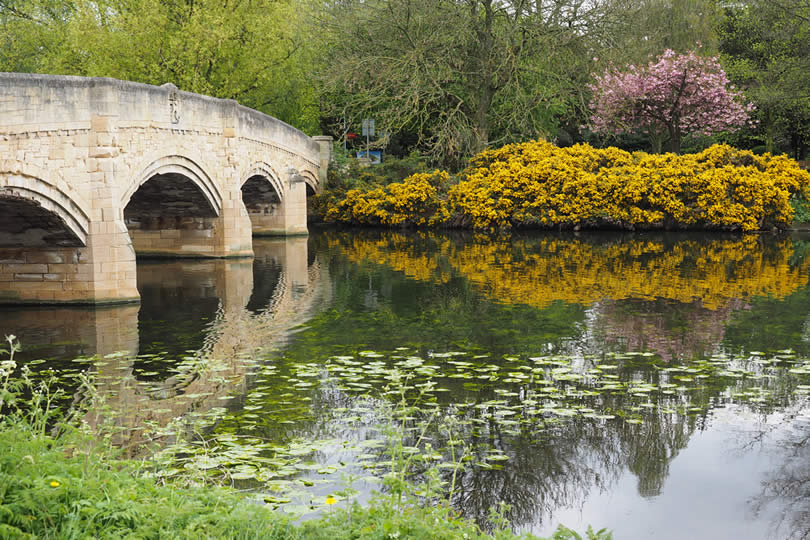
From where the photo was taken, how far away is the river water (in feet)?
19.8

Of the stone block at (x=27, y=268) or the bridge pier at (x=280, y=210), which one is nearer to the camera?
the stone block at (x=27, y=268)

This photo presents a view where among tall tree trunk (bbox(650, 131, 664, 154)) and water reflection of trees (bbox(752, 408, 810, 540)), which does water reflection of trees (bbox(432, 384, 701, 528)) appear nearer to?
water reflection of trees (bbox(752, 408, 810, 540))

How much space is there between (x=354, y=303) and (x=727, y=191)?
50.2 ft

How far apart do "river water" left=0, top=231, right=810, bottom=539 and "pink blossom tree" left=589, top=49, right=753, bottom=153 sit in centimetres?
1269

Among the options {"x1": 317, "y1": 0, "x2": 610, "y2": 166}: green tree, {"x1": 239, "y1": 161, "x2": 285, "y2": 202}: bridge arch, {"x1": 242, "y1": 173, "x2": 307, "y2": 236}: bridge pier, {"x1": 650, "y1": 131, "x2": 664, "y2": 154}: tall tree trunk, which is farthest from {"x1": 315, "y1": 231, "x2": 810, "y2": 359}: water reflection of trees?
{"x1": 650, "y1": 131, "x2": 664, "y2": 154}: tall tree trunk

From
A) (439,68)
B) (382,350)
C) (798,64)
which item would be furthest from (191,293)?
(798,64)

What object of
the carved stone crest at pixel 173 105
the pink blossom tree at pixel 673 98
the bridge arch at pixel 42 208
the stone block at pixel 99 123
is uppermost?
the pink blossom tree at pixel 673 98

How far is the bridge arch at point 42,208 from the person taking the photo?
12125 millimetres

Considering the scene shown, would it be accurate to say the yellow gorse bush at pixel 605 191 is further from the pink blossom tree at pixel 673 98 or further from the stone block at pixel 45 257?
the stone block at pixel 45 257

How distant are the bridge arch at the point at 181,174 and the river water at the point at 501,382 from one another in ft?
6.39

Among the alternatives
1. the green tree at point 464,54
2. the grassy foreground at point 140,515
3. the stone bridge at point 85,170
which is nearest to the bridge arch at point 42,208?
the stone bridge at point 85,170

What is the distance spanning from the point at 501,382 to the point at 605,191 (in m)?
18.1

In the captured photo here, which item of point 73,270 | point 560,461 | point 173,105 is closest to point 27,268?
point 73,270

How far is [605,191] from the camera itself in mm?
25734
